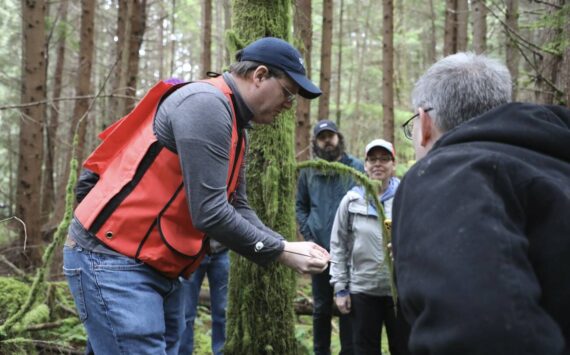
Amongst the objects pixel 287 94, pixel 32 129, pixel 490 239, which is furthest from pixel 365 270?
pixel 32 129

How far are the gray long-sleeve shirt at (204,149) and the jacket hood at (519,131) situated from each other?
1.04 metres

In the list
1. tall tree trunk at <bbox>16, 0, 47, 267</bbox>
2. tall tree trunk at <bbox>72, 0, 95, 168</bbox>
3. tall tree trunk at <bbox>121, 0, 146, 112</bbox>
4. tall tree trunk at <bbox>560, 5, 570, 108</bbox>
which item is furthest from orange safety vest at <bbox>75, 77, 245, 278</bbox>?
tall tree trunk at <bbox>72, 0, 95, 168</bbox>

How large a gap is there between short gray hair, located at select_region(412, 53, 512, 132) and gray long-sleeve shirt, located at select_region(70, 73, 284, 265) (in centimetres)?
91

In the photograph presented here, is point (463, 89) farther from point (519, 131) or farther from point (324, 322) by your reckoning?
point (324, 322)

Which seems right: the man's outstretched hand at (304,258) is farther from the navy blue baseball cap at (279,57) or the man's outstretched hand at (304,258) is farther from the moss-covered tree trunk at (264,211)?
the moss-covered tree trunk at (264,211)

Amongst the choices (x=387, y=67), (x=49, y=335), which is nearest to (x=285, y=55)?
(x=49, y=335)

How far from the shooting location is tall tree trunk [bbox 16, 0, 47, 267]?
26.1 ft

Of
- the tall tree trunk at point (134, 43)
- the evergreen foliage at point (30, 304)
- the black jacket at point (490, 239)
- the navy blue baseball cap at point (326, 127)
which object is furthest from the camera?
the tall tree trunk at point (134, 43)

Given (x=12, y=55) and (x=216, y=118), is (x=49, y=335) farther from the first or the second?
(x=12, y=55)

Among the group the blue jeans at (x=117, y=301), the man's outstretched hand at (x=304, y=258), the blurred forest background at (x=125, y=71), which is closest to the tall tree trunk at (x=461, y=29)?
the blurred forest background at (x=125, y=71)

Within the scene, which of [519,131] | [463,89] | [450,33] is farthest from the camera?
[450,33]

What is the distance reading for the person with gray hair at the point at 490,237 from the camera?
1286 mm

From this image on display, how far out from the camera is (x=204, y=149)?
7.29 ft

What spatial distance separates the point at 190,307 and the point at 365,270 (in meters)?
1.68
